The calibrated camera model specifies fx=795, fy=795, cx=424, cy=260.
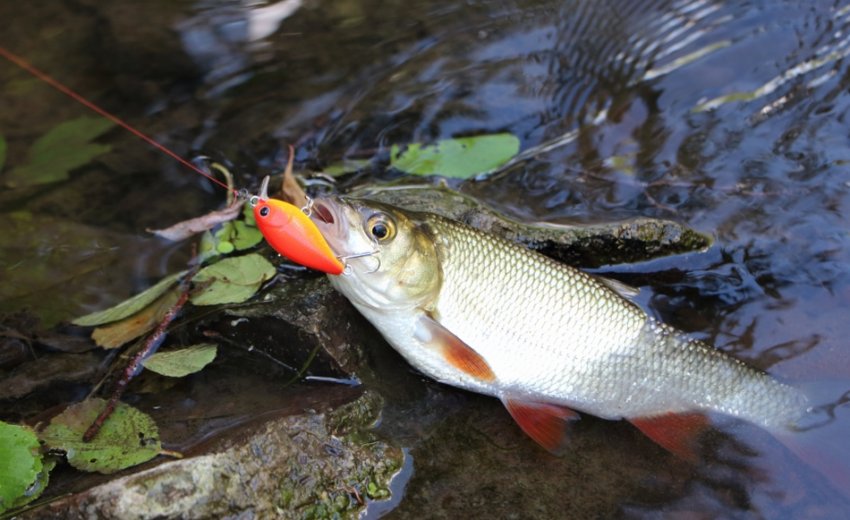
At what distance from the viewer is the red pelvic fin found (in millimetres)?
3617

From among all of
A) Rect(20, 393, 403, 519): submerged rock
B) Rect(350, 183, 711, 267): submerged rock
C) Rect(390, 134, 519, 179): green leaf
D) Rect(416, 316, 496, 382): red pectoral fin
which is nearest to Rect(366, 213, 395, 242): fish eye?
Rect(416, 316, 496, 382): red pectoral fin

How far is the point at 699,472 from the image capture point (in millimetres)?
3561

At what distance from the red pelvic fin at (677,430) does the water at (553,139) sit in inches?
2.6

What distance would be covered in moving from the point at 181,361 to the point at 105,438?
1.75ft

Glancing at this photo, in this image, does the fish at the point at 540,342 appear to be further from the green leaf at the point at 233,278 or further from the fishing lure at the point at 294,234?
the green leaf at the point at 233,278

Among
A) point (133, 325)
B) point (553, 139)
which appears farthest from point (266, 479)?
point (553, 139)

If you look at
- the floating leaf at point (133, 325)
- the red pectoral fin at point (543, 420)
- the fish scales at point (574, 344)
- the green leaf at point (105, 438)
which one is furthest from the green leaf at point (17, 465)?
the red pectoral fin at point (543, 420)

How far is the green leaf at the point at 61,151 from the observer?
5.29 metres

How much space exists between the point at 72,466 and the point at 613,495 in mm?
2236

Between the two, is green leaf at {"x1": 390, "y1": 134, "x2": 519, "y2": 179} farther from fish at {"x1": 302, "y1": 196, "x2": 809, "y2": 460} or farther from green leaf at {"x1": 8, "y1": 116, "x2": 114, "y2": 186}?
green leaf at {"x1": 8, "y1": 116, "x2": 114, "y2": 186}

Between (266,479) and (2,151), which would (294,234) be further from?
(2,151)

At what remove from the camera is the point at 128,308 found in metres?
4.14

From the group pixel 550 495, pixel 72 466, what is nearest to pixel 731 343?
pixel 550 495

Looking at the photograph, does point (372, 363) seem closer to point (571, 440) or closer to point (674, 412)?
point (571, 440)
